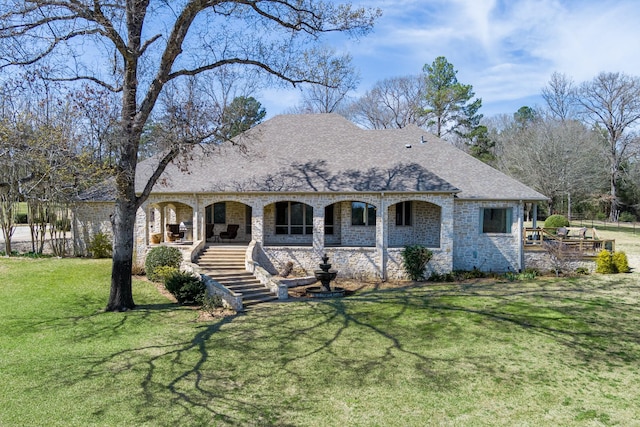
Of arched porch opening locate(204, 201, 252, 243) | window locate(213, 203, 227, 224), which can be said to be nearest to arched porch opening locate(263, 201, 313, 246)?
arched porch opening locate(204, 201, 252, 243)

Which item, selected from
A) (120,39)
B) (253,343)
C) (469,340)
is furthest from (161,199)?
(469,340)

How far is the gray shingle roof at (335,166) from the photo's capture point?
19.1m

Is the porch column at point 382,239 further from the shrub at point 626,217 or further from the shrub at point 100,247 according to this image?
the shrub at point 626,217

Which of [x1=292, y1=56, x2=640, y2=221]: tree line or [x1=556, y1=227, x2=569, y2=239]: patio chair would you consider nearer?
[x1=556, y1=227, x2=569, y2=239]: patio chair

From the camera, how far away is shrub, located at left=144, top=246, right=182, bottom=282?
677 inches

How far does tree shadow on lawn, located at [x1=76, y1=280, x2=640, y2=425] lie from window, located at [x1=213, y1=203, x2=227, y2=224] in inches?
338

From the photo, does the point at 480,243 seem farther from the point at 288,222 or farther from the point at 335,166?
the point at 288,222

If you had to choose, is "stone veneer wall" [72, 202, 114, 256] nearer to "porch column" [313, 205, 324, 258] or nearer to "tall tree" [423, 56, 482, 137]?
"porch column" [313, 205, 324, 258]

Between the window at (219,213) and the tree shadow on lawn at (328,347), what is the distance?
8574mm

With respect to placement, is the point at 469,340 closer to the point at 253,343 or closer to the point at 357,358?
the point at 357,358

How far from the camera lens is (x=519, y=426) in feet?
21.2

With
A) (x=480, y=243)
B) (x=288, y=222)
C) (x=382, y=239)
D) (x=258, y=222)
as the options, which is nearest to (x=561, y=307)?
(x=480, y=243)

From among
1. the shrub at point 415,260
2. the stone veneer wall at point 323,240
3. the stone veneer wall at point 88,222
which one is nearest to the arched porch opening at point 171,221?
the stone veneer wall at point 323,240

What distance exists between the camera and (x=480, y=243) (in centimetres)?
1972
